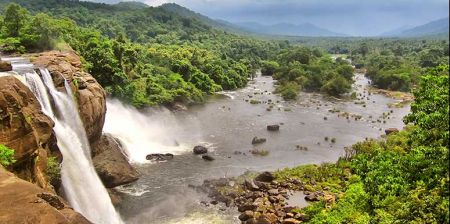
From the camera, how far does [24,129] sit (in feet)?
77.0

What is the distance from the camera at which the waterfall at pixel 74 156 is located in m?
29.4

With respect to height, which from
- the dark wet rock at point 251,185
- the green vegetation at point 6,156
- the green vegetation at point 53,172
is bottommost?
the dark wet rock at point 251,185

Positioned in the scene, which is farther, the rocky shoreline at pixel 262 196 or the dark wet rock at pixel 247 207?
the dark wet rock at pixel 247 207

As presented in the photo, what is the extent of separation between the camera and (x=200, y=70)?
98.1 metres

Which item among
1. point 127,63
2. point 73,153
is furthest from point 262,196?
point 127,63

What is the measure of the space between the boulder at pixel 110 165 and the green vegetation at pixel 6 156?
15.1m

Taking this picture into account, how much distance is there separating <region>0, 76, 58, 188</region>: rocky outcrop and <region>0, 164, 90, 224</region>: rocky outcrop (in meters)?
3.87

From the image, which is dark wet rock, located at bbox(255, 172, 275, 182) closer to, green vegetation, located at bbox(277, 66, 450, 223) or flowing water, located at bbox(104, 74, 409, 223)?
flowing water, located at bbox(104, 74, 409, 223)

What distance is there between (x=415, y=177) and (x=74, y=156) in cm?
2425

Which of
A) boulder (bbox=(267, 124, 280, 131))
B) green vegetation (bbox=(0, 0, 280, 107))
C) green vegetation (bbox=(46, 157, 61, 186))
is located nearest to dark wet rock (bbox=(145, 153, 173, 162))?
green vegetation (bbox=(0, 0, 280, 107))

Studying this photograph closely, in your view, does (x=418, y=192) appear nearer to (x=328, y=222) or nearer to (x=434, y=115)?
(x=434, y=115)

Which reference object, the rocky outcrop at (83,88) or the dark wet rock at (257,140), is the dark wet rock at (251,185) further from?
the dark wet rock at (257,140)

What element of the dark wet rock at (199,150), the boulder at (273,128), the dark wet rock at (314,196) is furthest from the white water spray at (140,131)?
the dark wet rock at (314,196)

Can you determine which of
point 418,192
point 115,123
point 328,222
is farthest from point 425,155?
point 115,123
